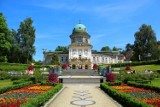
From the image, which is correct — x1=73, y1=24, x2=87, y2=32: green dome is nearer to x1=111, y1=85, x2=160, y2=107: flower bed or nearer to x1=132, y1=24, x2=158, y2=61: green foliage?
x1=132, y1=24, x2=158, y2=61: green foliage

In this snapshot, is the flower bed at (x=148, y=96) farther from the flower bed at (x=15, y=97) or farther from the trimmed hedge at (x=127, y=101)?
the flower bed at (x=15, y=97)

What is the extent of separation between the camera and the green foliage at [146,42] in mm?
74956

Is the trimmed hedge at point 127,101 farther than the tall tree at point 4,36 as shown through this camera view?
No

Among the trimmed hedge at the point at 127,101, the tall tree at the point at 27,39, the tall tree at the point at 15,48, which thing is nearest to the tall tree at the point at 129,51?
the tall tree at the point at 27,39

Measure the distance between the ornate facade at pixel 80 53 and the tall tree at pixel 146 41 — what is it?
15.5 m

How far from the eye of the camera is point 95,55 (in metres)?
93.9

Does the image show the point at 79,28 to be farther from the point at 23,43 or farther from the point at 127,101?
the point at 127,101

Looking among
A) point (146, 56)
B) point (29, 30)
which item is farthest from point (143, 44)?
point (29, 30)

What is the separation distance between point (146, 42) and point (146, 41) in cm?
28

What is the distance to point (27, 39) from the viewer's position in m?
67.6

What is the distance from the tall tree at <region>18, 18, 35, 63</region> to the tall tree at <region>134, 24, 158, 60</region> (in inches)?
1141

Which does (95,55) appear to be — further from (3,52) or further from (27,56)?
(3,52)

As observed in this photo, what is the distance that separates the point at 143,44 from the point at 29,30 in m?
31.2

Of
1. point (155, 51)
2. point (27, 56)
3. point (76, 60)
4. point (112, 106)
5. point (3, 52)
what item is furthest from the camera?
point (76, 60)
